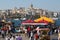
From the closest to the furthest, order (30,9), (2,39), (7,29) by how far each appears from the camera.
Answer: (2,39)
(7,29)
(30,9)

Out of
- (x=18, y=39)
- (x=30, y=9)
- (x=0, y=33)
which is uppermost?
(x=18, y=39)

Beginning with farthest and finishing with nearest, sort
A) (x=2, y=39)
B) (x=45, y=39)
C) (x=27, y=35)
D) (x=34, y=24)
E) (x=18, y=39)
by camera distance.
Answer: (x=34, y=24) → (x=27, y=35) → (x=2, y=39) → (x=18, y=39) → (x=45, y=39)

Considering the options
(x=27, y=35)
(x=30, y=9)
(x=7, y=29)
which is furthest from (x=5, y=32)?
(x=30, y=9)

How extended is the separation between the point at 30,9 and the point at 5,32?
157517 mm

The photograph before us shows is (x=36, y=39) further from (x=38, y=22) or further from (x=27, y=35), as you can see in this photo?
(x=38, y=22)

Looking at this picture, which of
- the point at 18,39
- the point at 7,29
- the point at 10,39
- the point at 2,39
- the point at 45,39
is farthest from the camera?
the point at 7,29

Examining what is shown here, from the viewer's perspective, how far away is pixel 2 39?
15961 millimetres

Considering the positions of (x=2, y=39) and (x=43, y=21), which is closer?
(x=2, y=39)

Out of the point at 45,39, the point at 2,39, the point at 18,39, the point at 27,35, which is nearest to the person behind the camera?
the point at 45,39

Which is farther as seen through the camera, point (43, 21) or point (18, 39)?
point (43, 21)

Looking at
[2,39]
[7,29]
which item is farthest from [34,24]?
[2,39]

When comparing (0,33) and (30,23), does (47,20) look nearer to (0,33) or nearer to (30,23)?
(30,23)

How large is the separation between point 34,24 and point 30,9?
154012 mm

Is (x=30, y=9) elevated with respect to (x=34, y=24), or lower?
lower
